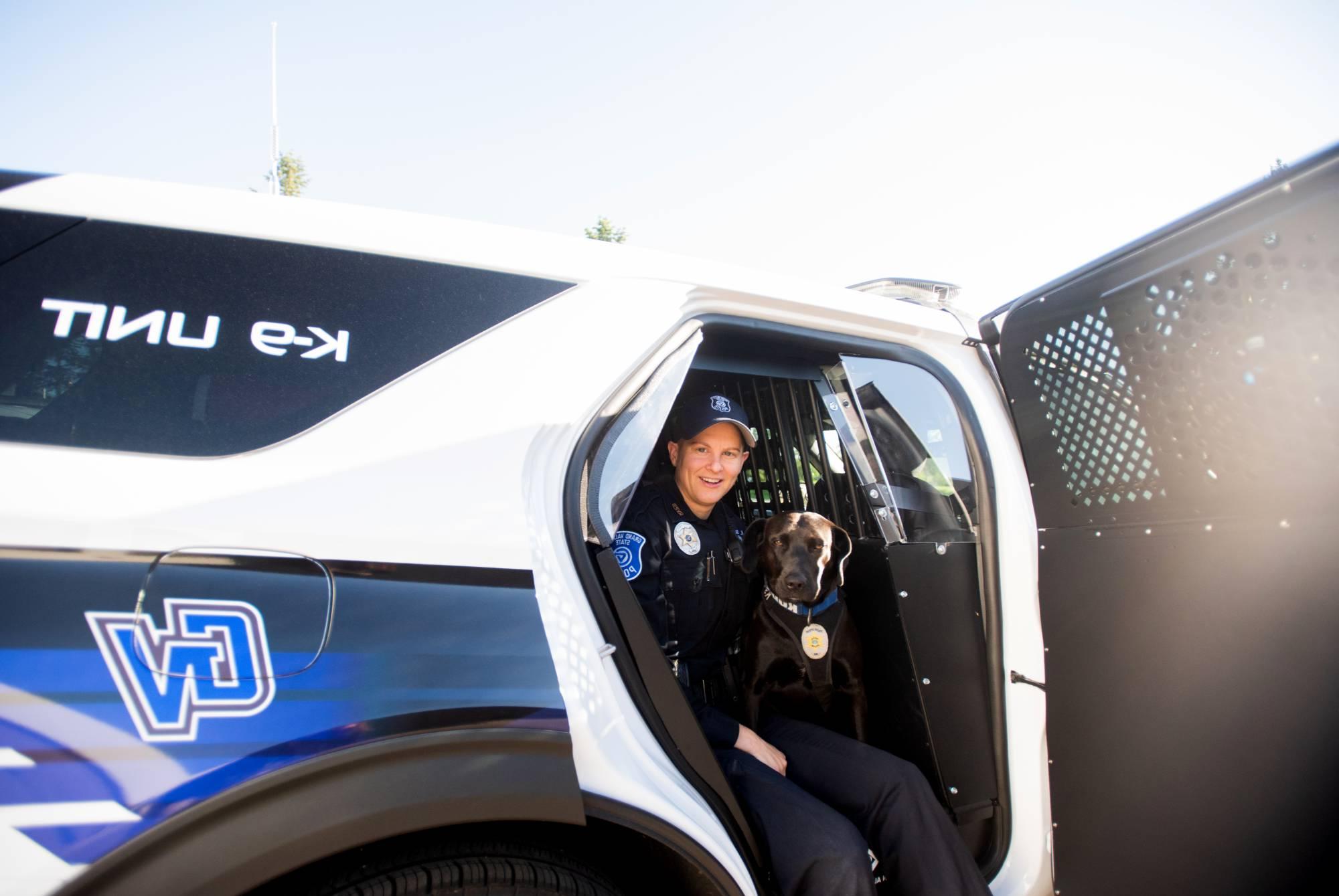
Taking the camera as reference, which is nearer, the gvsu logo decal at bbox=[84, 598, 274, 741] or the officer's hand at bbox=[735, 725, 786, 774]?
the gvsu logo decal at bbox=[84, 598, 274, 741]

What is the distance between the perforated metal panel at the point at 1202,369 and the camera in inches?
42.4

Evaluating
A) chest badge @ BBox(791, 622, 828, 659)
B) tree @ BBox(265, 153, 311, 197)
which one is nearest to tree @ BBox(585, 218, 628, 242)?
tree @ BBox(265, 153, 311, 197)

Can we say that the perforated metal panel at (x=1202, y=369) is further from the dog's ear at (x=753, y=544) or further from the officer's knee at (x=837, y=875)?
A: the dog's ear at (x=753, y=544)

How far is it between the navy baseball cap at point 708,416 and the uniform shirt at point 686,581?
0.75ft

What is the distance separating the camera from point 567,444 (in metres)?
1.29

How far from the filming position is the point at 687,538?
2.33m

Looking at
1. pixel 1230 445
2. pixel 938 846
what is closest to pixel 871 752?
pixel 938 846

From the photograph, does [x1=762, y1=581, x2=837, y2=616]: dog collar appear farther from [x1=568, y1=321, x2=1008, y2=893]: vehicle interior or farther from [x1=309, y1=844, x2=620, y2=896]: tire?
[x1=309, y1=844, x2=620, y2=896]: tire

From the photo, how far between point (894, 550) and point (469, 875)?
1.50 meters

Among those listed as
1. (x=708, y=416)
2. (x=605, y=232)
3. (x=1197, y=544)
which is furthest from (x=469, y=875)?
(x=605, y=232)

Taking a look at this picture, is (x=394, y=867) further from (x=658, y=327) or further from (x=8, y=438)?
(x=658, y=327)

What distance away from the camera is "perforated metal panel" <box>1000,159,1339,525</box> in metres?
1.08

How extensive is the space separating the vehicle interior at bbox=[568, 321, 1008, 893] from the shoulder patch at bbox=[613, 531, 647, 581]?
342 millimetres

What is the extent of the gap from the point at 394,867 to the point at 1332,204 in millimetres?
1802
